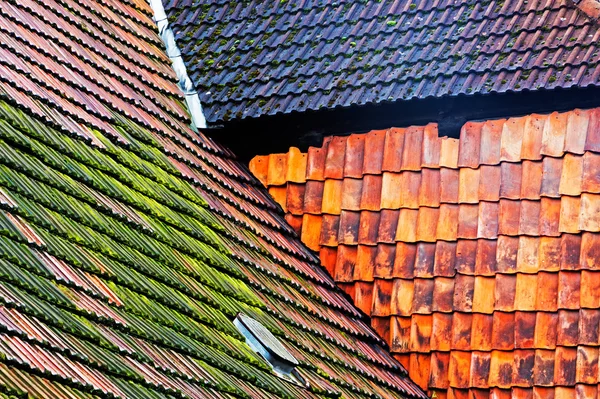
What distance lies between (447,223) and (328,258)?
34.3 inches

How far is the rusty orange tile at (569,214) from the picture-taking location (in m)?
7.26

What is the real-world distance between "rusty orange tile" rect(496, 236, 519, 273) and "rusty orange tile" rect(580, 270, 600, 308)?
1.47 feet

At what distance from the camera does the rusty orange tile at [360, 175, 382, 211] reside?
314 inches

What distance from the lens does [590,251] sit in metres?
7.16

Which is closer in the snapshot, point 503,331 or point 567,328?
point 567,328

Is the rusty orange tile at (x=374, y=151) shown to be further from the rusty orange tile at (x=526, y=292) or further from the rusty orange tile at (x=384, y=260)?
the rusty orange tile at (x=526, y=292)

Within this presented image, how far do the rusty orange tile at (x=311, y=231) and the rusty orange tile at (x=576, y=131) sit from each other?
1.77 m

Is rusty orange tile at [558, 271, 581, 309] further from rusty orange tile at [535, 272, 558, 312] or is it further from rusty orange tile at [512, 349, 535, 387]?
rusty orange tile at [512, 349, 535, 387]

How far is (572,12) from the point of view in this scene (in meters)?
8.14

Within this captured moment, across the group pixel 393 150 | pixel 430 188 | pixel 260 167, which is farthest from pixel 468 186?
pixel 260 167

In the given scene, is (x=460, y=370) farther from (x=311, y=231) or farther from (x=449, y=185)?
(x=311, y=231)

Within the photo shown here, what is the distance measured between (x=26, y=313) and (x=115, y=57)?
3848mm

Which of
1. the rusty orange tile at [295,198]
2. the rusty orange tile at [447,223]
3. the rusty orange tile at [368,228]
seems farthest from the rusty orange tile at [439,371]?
the rusty orange tile at [295,198]

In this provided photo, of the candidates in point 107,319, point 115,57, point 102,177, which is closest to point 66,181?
point 102,177
